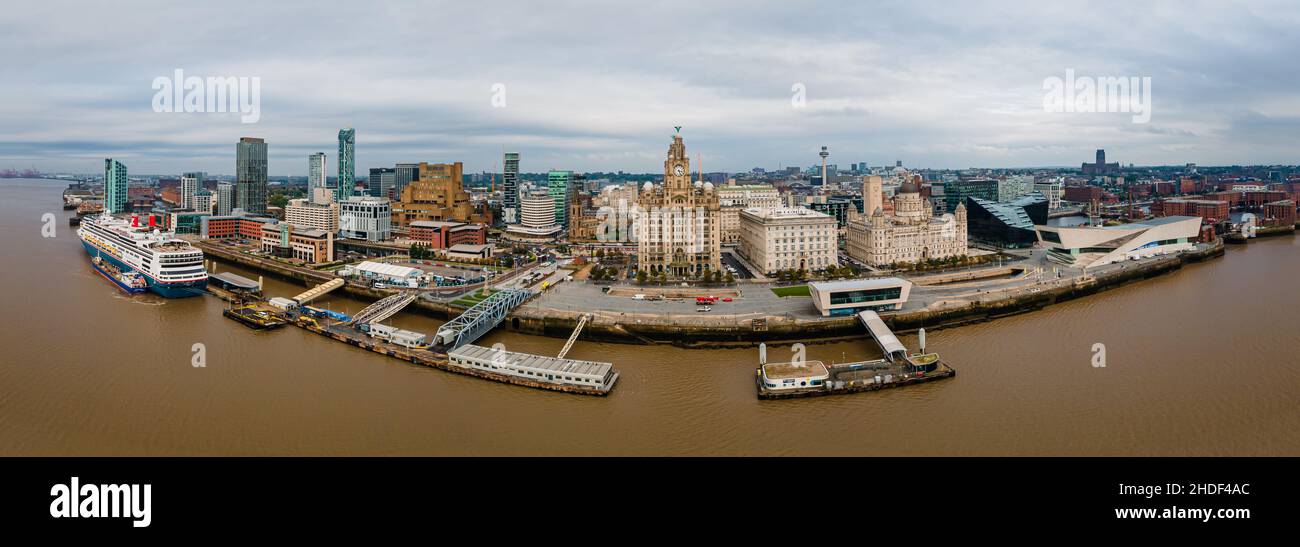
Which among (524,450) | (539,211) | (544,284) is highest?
(539,211)

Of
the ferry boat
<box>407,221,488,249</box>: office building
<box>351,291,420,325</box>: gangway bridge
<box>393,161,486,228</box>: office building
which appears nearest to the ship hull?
the ferry boat

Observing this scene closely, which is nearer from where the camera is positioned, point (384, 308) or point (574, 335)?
point (574, 335)

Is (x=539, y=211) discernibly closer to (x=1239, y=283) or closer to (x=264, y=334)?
(x=264, y=334)

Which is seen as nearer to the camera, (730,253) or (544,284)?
(544,284)

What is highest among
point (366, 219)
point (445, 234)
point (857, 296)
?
point (366, 219)

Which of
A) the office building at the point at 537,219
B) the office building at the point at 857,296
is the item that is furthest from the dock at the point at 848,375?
the office building at the point at 537,219

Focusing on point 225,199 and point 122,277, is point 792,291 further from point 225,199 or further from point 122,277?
point 225,199

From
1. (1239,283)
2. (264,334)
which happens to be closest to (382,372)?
(264,334)

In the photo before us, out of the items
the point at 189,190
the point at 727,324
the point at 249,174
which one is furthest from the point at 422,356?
the point at 189,190
